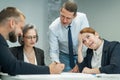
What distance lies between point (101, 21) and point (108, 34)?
0.26 m

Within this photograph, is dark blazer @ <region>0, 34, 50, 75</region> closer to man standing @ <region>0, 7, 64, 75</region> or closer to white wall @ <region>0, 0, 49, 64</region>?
man standing @ <region>0, 7, 64, 75</region>

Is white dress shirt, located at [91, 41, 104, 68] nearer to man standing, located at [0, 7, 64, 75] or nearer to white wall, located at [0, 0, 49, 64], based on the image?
man standing, located at [0, 7, 64, 75]

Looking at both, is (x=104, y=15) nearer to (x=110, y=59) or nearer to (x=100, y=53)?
(x=100, y=53)

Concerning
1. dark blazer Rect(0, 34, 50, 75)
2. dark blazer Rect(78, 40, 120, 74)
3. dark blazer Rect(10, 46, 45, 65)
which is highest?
dark blazer Rect(0, 34, 50, 75)

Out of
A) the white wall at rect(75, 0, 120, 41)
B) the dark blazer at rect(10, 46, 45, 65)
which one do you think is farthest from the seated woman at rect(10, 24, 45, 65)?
the white wall at rect(75, 0, 120, 41)

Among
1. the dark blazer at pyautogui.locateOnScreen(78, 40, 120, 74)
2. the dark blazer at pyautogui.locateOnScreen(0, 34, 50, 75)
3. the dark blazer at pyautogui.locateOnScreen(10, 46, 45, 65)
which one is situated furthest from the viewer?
the dark blazer at pyautogui.locateOnScreen(10, 46, 45, 65)

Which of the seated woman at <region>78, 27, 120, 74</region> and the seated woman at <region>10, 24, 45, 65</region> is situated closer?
the seated woman at <region>78, 27, 120, 74</region>

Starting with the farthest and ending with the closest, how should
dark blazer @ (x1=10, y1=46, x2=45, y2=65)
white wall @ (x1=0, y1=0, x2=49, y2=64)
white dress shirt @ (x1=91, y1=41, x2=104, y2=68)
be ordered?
white wall @ (x1=0, y1=0, x2=49, y2=64) → dark blazer @ (x1=10, y1=46, x2=45, y2=65) → white dress shirt @ (x1=91, y1=41, x2=104, y2=68)

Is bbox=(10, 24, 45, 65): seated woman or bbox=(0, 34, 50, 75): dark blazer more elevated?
bbox=(0, 34, 50, 75): dark blazer

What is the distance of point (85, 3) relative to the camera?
4582mm

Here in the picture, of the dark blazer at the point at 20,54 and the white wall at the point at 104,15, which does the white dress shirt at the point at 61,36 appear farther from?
the white wall at the point at 104,15

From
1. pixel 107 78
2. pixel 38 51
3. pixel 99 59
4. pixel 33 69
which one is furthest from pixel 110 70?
pixel 38 51

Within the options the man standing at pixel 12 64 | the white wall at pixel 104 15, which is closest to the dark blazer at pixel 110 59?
the man standing at pixel 12 64

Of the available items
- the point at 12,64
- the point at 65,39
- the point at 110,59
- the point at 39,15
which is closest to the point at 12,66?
the point at 12,64
